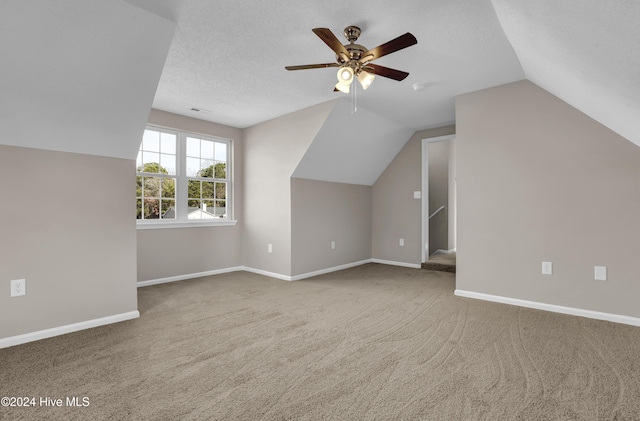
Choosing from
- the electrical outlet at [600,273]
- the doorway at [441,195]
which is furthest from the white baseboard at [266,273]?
the electrical outlet at [600,273]

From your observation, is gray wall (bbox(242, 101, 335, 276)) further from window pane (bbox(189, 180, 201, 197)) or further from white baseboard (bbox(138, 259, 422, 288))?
window pane (bbox(189, 180, 201, 197))

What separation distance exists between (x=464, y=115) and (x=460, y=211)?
1.16m

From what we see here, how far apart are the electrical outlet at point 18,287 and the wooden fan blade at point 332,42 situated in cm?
295

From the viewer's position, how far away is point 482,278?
3.54 meters

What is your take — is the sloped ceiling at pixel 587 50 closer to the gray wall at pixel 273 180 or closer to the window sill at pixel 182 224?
the gray wall at pixel 273 180

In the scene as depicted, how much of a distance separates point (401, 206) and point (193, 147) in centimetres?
372

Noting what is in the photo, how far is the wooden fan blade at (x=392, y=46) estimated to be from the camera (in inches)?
78.6

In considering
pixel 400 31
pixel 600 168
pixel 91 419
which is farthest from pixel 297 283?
pixel 600 168

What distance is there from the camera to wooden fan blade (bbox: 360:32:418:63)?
2.00 m

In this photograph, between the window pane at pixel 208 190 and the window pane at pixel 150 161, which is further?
the window pane at pixel 208 190

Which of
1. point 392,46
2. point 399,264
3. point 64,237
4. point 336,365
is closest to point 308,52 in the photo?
point 392,46

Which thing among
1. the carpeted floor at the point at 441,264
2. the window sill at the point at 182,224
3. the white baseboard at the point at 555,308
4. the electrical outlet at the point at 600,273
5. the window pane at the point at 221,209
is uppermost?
the window pane at the point at 221,209

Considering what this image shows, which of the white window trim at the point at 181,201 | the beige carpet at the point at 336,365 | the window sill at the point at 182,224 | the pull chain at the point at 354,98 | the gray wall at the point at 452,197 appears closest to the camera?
the beige carpet at the point at 336,365

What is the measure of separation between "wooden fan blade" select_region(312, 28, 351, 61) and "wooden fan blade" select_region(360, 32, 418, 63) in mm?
138
